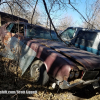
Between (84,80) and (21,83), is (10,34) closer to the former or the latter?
(21,83)

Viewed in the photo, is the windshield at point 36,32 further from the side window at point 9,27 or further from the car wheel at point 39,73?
the car wheel at point 39,73

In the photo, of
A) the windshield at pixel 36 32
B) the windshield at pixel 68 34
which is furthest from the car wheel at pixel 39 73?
the windshield at pixel 68 34

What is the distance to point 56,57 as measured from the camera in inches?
92.9

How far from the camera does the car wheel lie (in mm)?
2568

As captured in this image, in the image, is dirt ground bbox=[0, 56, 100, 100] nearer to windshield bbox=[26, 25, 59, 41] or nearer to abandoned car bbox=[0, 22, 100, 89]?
abandoned car bbox=[0, 22, 100, 89]

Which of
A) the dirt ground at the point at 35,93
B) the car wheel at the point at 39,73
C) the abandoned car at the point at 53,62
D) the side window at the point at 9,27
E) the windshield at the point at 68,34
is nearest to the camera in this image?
the abandoned car at the point at 53,62

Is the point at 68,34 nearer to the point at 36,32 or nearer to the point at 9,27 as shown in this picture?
the point at 36,32

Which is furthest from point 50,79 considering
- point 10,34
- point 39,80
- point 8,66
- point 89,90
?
point 10,34

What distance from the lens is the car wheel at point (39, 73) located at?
8.43 ft

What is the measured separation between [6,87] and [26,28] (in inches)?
90.9

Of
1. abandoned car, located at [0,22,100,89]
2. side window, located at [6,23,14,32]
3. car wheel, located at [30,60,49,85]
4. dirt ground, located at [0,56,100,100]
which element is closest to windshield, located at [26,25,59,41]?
abandoned car, located at [0,22,100,89]

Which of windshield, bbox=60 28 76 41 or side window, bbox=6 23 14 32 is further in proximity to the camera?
windshield, bbox=60 28 76 41

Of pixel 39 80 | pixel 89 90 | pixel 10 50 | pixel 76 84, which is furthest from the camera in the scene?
pixel 10 50

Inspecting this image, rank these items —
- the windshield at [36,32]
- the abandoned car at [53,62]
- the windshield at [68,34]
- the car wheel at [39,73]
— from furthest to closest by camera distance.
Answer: the windshield at [68,34] < the windshield at [36,32] < the car wheel at [39,73] < the abandoned car at [53,62]
